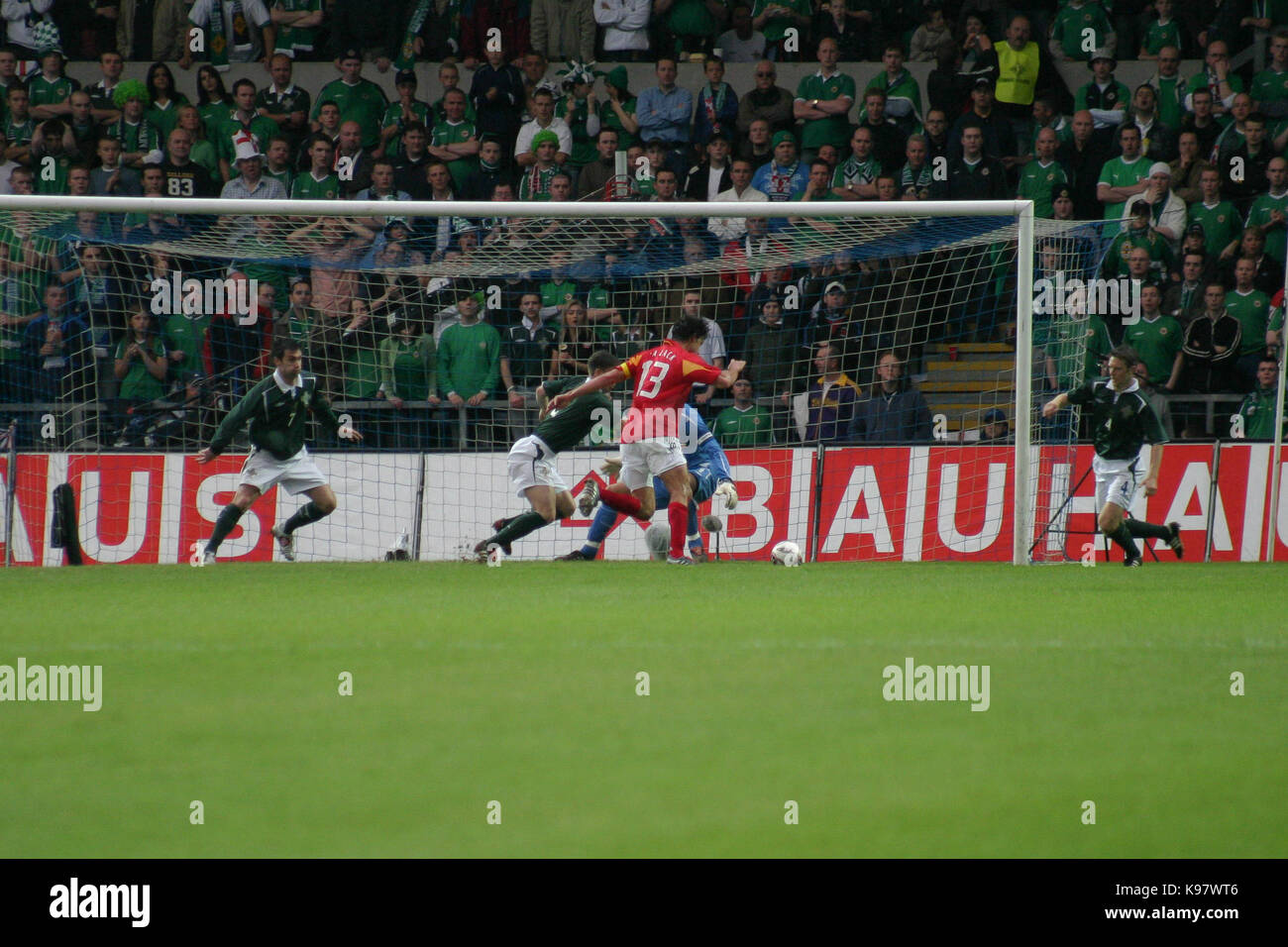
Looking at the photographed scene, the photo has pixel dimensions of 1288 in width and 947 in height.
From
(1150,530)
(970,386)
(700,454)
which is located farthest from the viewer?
(970,386)

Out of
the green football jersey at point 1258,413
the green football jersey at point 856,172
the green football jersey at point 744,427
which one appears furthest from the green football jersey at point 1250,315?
the green football jersey at point 744,427

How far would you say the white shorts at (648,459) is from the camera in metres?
12.6

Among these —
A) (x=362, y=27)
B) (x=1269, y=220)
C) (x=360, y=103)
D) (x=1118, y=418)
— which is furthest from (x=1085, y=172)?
(x=362, y=27)

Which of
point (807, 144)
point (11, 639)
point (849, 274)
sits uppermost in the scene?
point (807, 144)

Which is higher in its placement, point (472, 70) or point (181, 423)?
point (472, 70)

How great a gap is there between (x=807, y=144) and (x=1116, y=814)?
1439 cm

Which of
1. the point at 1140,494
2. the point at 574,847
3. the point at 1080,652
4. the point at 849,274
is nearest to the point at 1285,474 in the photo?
the point at 1140,494

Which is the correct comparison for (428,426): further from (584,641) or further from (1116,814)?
(1116,814)

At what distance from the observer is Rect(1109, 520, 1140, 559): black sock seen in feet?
43.4

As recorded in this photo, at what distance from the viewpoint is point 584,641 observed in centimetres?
732

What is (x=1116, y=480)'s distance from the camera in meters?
13.6

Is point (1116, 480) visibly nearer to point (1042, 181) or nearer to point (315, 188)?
point (1042, 181)

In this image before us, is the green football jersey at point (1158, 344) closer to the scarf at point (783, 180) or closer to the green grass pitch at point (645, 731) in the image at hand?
the scarf at point (783, 180)

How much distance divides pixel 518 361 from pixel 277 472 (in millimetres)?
3271
